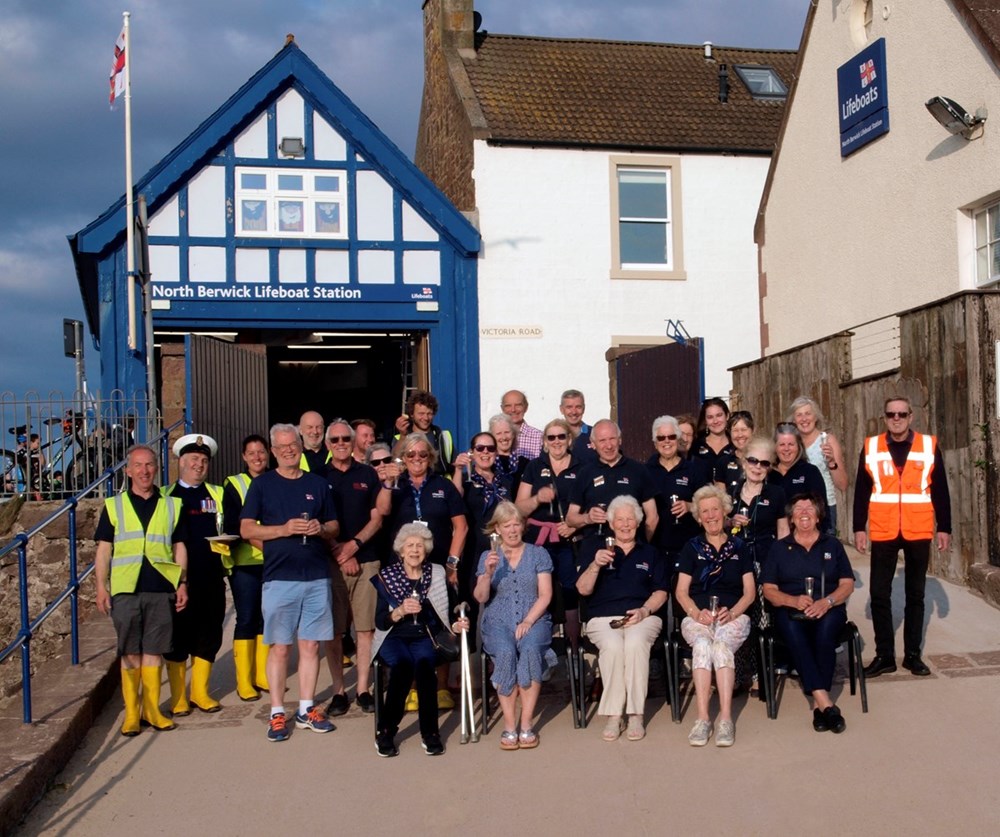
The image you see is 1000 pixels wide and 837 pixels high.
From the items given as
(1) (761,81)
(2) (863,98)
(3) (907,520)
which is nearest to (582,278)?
(2) (863,98)

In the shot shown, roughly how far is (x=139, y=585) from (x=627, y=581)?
275 centimetres

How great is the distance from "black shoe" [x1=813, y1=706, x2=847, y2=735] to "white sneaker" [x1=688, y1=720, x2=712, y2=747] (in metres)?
0.64

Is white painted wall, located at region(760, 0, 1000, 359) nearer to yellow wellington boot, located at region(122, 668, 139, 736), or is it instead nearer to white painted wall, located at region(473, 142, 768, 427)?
white painted wall, located at region(473, 142, 768, 427)

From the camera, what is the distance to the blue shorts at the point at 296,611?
6867 mm

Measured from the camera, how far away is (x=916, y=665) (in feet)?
24.7

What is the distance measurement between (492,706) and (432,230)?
10.2 meters

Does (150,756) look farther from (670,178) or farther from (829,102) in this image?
(670,178)

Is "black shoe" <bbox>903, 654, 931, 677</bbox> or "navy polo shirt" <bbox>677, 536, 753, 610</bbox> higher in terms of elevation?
"navy polo shirt" <bbox>677, 536, 753, 610</bbox>

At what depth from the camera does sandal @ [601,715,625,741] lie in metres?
6.53

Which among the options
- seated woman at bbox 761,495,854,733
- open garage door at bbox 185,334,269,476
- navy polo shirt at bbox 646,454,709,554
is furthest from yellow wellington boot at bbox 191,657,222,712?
open garage door at bbox 185,334,269,476

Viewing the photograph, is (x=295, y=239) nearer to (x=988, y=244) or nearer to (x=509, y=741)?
(x=988, y=244)

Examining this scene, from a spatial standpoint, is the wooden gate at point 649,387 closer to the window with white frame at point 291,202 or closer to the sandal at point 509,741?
the window with white frame at point 291,202

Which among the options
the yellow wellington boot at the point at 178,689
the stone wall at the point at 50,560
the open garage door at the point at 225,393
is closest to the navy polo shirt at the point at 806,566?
the yellow wellington boot at the point at 178,689

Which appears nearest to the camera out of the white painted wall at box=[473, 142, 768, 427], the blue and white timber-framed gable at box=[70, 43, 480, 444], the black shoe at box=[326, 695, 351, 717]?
the black shoe at box=[326, 695, 351, 717]
